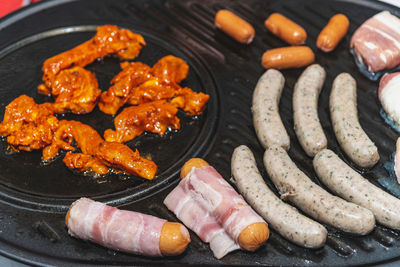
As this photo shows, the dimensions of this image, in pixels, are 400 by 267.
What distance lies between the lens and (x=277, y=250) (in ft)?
10.7

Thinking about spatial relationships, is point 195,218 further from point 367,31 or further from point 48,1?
point 48,1

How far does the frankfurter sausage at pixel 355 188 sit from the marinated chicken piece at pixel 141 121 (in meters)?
1.23

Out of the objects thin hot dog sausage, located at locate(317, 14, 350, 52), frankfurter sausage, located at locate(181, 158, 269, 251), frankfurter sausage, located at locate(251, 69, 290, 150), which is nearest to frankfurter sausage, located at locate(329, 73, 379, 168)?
frankfurter sausage, located at locate(251, 69, 290, 150)

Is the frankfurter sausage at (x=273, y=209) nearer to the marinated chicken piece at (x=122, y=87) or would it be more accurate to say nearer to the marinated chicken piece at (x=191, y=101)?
the marinated chicken piece at (x=191, y=101)

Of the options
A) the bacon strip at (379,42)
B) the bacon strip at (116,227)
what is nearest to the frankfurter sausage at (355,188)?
the bacon strip at (116,227)

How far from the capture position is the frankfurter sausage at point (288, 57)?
4504 mm

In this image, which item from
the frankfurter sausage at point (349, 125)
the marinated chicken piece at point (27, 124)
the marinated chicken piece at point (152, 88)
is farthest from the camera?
the marinated chicken piece at point (152, 88)

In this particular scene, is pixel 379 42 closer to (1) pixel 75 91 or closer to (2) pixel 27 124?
(1) pixel 75 91

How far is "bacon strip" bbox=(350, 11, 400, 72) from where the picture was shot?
443cm

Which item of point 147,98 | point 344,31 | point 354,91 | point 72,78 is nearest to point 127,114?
point 147,98

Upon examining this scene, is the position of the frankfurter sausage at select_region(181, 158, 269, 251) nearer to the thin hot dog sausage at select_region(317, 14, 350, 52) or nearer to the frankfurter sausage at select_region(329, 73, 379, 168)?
the frankfurter sausage at select_region(329, 73, 379, 168)

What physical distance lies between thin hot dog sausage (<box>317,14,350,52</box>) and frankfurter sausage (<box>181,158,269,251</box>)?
6.33 feet

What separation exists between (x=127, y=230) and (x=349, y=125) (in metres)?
1.83

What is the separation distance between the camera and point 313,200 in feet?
10.7
